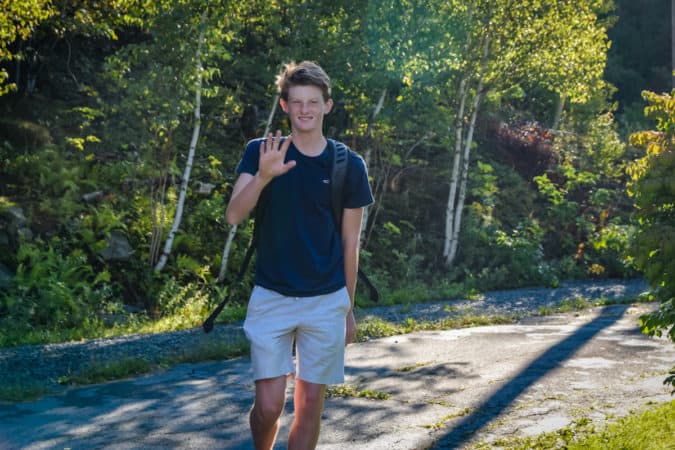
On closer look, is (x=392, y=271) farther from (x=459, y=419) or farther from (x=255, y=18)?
(x=459, y=419)

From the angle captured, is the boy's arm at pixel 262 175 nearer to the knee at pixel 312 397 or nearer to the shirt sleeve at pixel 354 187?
the shirt sleeve at pixel 354 187

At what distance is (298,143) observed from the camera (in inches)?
165

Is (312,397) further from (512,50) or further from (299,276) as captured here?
(512,50)

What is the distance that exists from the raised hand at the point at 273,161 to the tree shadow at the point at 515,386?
105 inches

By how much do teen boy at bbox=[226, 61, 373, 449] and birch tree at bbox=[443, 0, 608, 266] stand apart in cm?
1422

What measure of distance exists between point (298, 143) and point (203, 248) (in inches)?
454

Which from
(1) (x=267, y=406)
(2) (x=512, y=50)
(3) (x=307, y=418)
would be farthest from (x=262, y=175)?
(2) (x=512, y=50)

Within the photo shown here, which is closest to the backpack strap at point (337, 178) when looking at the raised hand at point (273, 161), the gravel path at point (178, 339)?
the raised hand at point (273, 161)

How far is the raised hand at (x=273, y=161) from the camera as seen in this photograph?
12.7 ft

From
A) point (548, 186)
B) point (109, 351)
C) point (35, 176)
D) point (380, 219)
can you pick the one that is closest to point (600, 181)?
point (548, 186)

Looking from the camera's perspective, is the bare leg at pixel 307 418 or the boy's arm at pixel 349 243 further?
the boy's arm at pixel 349 243

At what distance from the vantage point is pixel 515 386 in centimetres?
747

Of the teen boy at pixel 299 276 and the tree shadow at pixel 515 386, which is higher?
the teen boy at pixel 299 276

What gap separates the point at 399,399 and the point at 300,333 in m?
3.19
